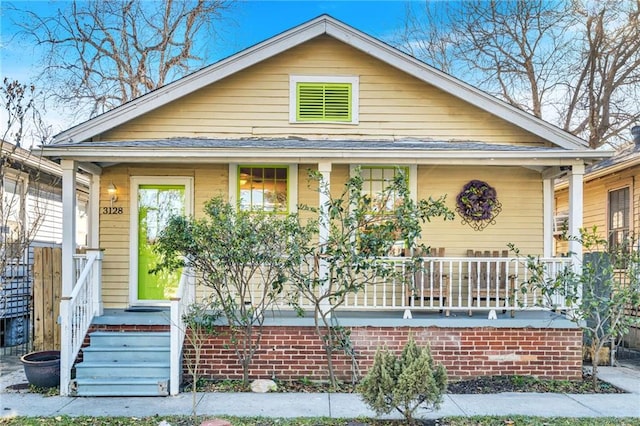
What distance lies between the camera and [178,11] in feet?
61.8

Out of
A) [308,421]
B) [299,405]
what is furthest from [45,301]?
[308,421]

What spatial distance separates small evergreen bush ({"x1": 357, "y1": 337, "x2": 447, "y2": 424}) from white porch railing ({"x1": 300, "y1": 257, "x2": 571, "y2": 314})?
1.57m

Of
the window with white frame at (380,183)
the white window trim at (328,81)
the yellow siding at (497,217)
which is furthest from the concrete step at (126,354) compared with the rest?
the yellow siding at (497,217)

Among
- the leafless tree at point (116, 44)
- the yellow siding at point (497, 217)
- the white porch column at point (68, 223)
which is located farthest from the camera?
the leafless tree at point (116, 44)

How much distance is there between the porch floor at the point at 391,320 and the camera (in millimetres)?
7180

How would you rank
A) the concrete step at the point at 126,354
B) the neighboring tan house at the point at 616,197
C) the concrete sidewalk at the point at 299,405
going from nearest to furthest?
the concrete sidewalk at the point at 299,405 → the concrete step at the point at 126,354 → the neighboring tan house at the point at 616,197

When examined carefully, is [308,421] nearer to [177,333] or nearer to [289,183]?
[177,333]

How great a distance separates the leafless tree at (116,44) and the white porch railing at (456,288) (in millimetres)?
13375

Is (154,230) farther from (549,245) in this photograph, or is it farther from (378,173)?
(549,245)

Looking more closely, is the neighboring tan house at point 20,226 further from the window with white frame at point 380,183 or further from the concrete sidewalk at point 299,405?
the window with white frame at point 380,183

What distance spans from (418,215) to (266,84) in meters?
3.94

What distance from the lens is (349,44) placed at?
8.76 m

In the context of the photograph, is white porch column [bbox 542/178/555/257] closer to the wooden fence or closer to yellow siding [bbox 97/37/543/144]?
yellow siding [bbox 97/37/543/144]

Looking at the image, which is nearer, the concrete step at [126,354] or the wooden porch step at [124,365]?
the wooden porch step at [124,365]
